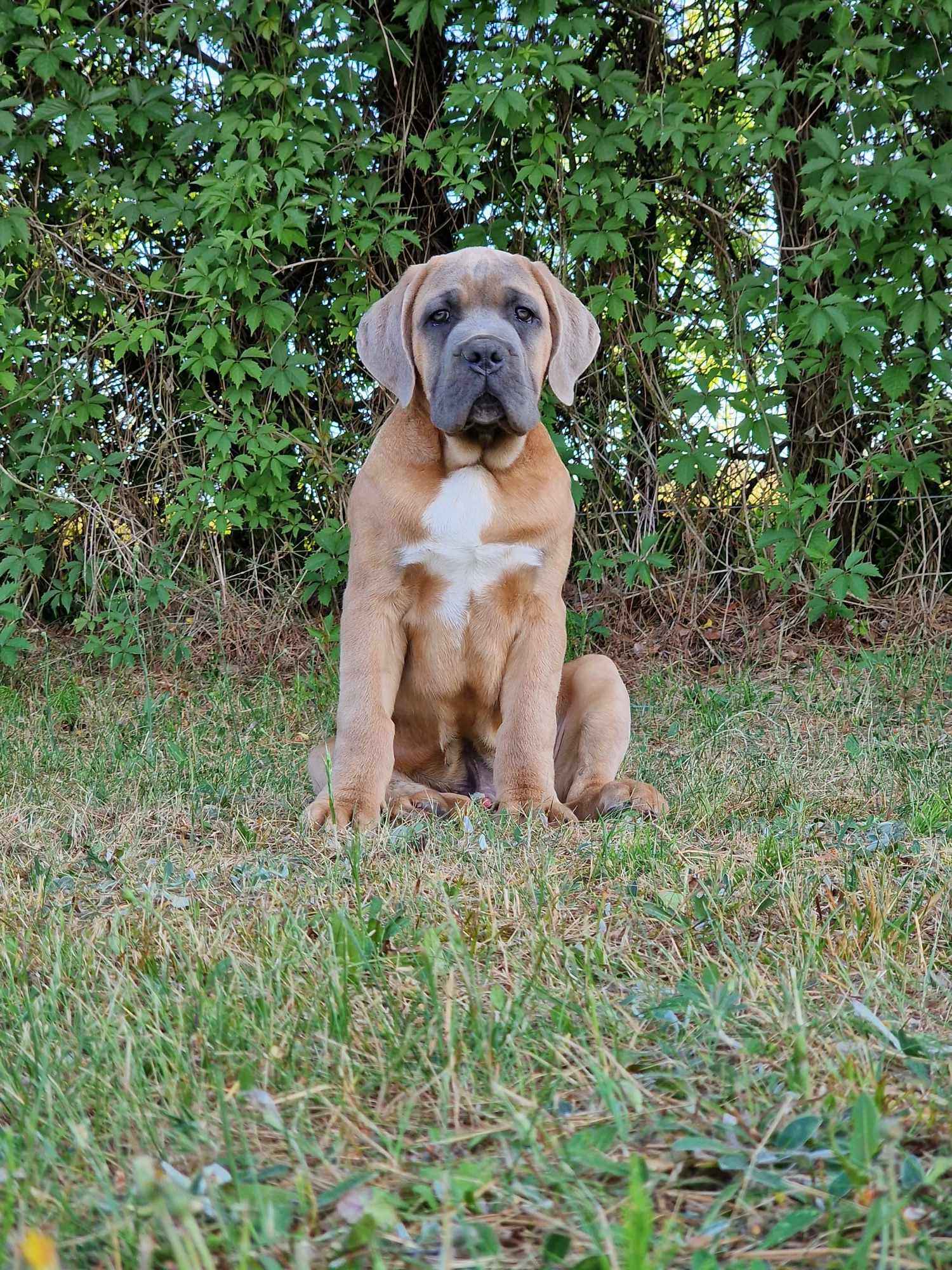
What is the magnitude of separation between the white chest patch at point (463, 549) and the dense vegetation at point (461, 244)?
5.92 ft

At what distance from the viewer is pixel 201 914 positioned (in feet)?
7.73

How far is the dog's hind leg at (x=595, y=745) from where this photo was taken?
3318 mm

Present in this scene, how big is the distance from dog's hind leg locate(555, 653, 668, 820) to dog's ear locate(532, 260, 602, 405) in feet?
2.76

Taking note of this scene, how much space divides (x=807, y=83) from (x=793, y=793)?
2.90 m

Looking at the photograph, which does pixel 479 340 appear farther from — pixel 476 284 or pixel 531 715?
pixel 531 715

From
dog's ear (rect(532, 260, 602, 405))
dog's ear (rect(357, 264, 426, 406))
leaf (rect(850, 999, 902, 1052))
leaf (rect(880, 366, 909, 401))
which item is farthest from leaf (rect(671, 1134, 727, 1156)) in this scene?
leaf (rect(880, 366, 909, 401))

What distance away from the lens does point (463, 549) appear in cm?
332

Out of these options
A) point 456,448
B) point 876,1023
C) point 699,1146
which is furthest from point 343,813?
point 699,1146

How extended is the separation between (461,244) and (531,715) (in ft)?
8.73

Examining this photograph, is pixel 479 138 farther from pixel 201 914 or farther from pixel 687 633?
Answer: pixel 201 914

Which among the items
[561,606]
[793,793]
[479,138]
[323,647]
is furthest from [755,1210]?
[479,138]

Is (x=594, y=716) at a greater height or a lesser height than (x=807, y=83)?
lesser

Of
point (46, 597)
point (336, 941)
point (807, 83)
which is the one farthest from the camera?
point (46, 597)

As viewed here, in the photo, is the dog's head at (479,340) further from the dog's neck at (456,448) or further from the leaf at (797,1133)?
the leaf at (797,1133)
